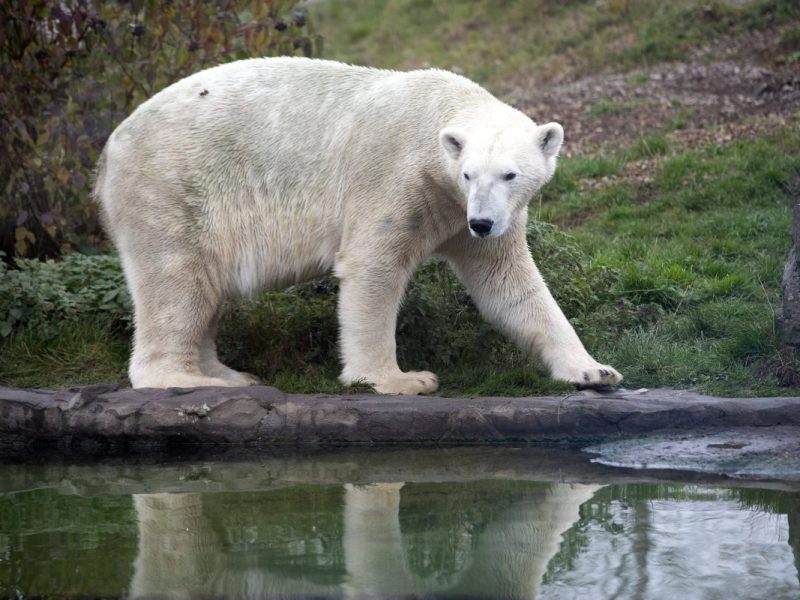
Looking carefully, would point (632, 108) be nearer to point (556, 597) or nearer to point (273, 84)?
point (273, 84)

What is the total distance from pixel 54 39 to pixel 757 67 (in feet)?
22.6

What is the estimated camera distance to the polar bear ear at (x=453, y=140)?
5.55m

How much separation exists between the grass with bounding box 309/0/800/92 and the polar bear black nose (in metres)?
5.66

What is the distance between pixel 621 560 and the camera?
399 centimetres

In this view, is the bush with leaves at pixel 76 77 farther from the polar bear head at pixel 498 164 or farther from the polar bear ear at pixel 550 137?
the polar bear ear at pixel 550 137

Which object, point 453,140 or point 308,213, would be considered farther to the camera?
point 308,213

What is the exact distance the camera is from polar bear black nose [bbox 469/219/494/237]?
5214 mm

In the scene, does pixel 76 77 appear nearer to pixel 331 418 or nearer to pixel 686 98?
pixel 331 418

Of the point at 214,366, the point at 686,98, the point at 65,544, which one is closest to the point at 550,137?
the point at 214,366

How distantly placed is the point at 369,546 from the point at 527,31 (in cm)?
1195

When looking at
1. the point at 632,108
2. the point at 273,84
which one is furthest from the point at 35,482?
the point at 632,108

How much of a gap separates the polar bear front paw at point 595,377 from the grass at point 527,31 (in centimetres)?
539

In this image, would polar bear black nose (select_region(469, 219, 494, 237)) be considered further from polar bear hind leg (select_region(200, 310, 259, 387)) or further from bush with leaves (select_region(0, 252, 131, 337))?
bush with leaves (select_region(0, 252, 131, 337))

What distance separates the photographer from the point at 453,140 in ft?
18.3
